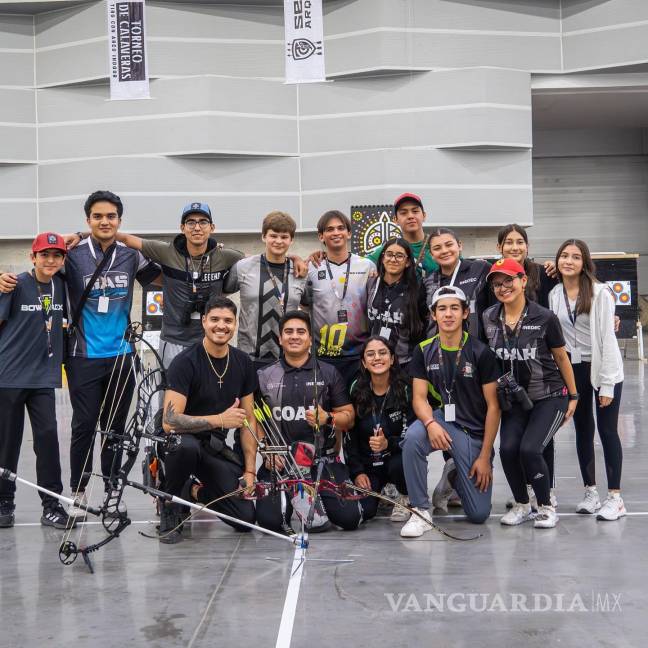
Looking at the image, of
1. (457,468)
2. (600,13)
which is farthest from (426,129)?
(457,468)

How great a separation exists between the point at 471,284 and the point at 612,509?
1623 mm

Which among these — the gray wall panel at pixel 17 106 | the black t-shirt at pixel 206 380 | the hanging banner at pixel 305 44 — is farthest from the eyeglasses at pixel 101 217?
the gray wall panel at pixel 17 106

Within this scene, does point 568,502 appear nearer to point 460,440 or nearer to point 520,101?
point 460,440

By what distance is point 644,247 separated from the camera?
2220 cm

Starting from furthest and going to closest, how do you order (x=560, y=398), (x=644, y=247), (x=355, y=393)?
(x=644, y=247) < (x=355, y=393) < (x=560, y=398)

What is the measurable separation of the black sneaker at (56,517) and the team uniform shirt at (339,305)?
1.91 m

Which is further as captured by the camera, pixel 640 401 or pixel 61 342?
pixel 640 401

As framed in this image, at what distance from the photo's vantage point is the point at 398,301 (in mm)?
5969

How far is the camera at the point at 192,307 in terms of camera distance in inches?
236

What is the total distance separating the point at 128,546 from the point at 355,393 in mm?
1671

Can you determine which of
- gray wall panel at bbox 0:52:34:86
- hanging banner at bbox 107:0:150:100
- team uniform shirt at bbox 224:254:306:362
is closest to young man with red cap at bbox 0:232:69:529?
team uniform shirt at bbox 224:254:306:362

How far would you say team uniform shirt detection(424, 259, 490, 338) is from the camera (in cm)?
591

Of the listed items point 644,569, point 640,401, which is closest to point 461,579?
point 644,569

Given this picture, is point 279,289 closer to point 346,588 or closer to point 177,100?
point 346,588
